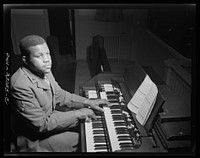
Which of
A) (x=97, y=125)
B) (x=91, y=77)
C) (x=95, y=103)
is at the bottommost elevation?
(x=97, y=125)

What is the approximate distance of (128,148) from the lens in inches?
58.2

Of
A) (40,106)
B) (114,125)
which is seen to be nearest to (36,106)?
(40,106)

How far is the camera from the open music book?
1479 millimetres

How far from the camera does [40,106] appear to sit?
4.69ft

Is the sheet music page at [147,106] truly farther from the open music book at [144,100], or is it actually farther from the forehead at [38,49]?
the forehead at [38,49]

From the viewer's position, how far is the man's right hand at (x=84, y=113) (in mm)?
1558

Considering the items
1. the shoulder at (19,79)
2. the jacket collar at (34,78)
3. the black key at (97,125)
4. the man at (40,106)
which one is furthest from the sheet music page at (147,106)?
the shoulder at (19,79)

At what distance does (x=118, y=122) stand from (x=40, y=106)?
52 cm

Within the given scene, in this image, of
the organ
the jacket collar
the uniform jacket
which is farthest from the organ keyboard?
the jacket collar

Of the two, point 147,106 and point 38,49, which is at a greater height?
point 38,49

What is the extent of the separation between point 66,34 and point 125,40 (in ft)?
1.20

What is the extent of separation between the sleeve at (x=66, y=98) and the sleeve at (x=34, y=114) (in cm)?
8

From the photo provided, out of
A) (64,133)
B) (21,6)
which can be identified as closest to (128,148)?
(64,133)

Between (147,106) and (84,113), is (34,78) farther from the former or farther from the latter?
(147,106)
